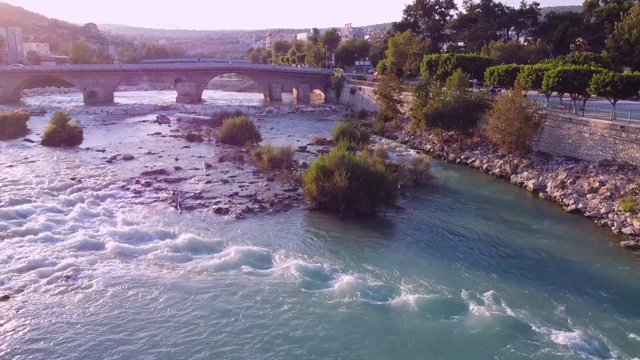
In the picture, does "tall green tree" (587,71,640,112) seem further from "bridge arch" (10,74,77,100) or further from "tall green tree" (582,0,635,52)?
"bridge arch" (10,74,77,100)

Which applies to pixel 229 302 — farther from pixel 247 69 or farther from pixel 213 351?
pixel 247 69

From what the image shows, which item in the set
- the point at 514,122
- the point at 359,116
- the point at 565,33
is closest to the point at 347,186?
the point at 514,122

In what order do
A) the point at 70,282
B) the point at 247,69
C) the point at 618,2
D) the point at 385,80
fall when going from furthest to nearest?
the point at 247,69
the point at 618,2
the point at 385,80
the point at 70,282

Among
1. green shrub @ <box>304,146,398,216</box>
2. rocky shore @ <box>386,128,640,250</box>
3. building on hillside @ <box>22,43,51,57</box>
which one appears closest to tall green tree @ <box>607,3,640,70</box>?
rocky shore @ <box>386,128,640,250</box>

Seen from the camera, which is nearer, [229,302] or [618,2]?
[229,302]

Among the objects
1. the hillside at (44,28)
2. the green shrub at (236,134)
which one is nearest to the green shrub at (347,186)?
the green shrub at (236,134)

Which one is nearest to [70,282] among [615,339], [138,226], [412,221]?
[138,226]

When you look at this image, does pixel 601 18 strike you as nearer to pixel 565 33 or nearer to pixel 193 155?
pixel 565 33
